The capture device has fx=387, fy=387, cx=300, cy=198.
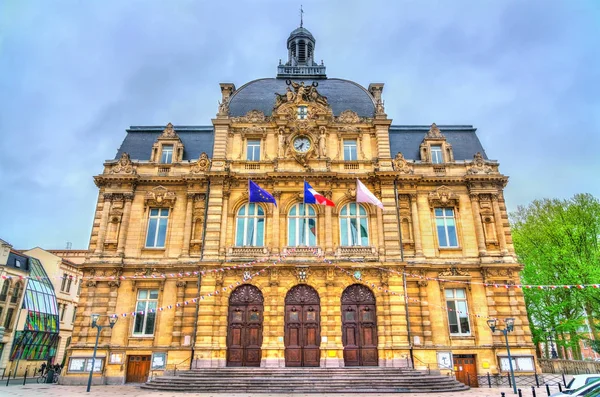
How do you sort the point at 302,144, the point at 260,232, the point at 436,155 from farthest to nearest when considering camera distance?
the point at 436,155
the point at 302,144
the point at 260,232

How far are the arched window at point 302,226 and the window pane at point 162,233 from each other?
8126 mm

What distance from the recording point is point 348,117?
1060 inches

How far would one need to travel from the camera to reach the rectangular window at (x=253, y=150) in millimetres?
26328

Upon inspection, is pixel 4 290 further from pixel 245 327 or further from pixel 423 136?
pixel 423 136

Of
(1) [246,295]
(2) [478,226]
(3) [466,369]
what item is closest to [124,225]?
(1) [246,295]

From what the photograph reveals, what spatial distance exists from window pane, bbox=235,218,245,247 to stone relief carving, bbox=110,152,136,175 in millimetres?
7946

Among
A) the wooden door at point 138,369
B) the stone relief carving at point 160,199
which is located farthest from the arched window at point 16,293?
the wooden door at point 138,369

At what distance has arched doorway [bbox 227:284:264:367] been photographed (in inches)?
863

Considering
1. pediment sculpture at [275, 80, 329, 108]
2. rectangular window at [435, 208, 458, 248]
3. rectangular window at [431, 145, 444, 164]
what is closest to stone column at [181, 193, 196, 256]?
pediment sculpture at [275, 80, 329, 108]

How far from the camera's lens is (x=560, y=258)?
28141 mm

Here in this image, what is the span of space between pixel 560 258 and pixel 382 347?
53.1ft

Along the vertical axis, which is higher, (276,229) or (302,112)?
(302,112)

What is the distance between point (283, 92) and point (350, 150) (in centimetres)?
731

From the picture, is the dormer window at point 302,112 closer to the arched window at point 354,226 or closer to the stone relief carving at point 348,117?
the stone relief carving at point 348,117
